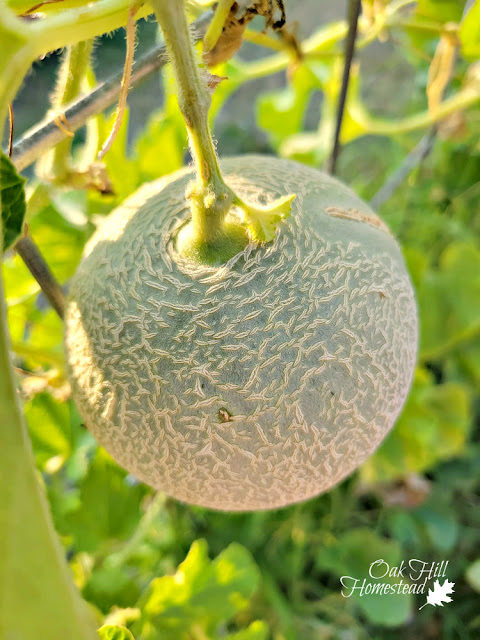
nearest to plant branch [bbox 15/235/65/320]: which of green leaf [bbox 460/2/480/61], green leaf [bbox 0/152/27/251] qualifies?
green leaf [bbox 0/152/27/251]

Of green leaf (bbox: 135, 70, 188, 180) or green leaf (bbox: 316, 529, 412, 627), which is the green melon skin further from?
green leaf (bbox: 316, 529, 412, 627)

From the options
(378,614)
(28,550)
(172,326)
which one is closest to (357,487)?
(378,614)

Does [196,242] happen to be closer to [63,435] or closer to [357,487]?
[63,435]

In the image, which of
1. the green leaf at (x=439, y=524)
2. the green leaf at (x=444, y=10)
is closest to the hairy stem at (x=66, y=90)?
the green leaf at (x=444, y=10)

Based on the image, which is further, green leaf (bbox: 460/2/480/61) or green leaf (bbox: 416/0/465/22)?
green leaf (bbox: 416/0/465/22)

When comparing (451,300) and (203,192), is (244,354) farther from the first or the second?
(451,300)

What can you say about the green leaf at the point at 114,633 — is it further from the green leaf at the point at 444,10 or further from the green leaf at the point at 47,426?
the green leaf at the point at 444,10

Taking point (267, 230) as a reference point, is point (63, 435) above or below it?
below
